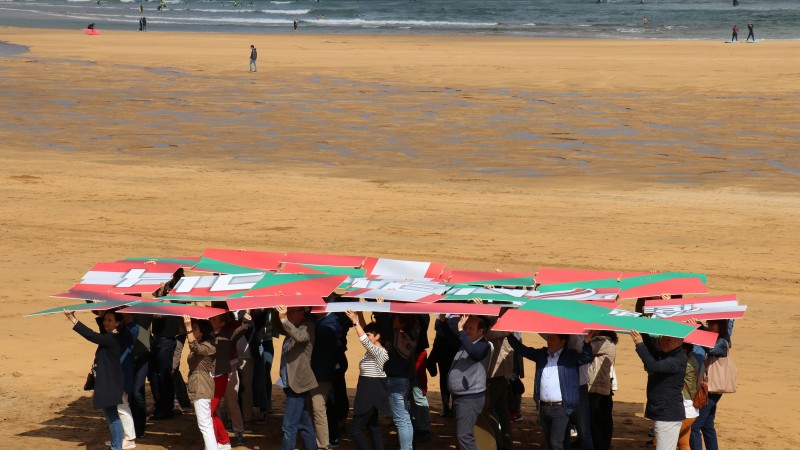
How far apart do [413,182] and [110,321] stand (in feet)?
52.4

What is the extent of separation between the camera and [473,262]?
62.8ft

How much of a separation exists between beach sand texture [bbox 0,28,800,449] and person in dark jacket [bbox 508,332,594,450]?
1339mm

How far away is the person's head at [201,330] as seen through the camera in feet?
34.6

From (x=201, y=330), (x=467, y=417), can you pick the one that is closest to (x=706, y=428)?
(x=467, y=417)

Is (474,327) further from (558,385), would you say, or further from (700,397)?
(700,397)

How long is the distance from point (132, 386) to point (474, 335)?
12.5ft

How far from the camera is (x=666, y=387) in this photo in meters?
9.59

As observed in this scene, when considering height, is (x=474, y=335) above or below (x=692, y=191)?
above

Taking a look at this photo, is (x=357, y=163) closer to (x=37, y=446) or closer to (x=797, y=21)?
(x=37, y=446)

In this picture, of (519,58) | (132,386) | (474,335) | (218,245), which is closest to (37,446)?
(132,386)

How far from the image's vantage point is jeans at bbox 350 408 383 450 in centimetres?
1069

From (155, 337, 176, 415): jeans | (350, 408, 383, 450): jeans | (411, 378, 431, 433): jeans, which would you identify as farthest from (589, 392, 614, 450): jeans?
(155, 337, 176, 415): jeans

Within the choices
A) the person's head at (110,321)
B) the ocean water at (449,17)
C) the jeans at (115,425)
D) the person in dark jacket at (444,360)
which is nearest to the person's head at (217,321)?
the person's head at (110,321)

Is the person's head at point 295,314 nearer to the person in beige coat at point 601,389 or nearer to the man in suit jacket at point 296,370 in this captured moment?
the man in suit jacket at point 296,370
